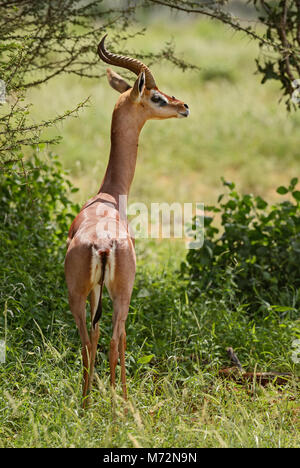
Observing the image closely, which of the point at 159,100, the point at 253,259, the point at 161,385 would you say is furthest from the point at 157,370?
the point at 159,100

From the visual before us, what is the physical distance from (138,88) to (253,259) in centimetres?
193

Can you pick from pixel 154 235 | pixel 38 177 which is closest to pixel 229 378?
pixel 38 177

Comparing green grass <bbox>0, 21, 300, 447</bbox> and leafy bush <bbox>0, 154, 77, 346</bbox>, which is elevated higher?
leafy bush <bbox>0, 154, 77, 346</bbox>

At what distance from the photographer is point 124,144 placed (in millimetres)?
4277

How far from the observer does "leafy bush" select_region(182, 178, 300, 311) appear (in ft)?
17.7

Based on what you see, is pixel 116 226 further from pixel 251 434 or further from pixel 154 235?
pixel 154 235

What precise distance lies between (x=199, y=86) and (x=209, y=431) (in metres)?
12.4

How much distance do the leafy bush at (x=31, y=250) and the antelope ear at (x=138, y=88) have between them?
83cm

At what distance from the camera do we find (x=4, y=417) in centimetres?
353

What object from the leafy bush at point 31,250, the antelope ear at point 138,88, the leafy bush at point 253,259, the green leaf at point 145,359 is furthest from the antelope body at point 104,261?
the leafy bush at point 253,259

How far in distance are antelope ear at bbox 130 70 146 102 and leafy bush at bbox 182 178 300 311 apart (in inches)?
56.5

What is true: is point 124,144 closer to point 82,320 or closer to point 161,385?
point 82,320

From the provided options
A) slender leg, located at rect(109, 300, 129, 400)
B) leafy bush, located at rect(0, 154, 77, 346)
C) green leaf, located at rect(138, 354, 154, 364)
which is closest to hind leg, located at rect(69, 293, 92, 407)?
slender leg, located at rect(109, 300, 129, 400)

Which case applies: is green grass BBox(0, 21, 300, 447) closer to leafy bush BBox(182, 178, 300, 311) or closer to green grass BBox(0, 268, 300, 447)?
green grass BBox(0, 268, 300, 447)
